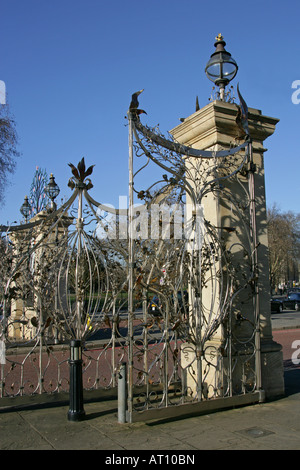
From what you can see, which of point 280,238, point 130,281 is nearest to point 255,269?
point 130,281

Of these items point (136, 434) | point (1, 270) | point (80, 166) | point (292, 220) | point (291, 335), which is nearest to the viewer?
point (136, 434)

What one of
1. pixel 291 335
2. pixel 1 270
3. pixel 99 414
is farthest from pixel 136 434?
pixel 291 335

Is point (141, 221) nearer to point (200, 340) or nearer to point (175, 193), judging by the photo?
point (175, 193)

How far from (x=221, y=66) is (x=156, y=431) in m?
5.29

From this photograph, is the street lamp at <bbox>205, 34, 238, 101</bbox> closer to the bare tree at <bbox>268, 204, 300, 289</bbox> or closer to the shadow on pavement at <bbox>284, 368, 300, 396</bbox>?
the shadow on pavement at <bbox>284, 368, 300, 396</bbox>

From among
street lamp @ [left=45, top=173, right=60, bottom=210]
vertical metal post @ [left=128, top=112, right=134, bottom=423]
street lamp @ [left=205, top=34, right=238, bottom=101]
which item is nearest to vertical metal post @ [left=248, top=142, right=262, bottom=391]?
street lamp @ [left=205, top=34, right=238, bottom=101]

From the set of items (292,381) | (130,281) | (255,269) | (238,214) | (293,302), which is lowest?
(292,381)

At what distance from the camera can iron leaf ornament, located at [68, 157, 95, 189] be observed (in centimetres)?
604

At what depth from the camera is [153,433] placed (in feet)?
15.3

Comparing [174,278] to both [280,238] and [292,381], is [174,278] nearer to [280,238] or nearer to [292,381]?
[292,381]

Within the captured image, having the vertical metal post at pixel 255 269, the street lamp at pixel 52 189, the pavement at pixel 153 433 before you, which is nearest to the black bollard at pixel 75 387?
the pavement at pixel 153 433

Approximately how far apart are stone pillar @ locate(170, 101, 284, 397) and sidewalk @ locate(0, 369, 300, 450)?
2.47 ft

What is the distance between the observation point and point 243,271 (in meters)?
6.36

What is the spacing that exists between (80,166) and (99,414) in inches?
131
